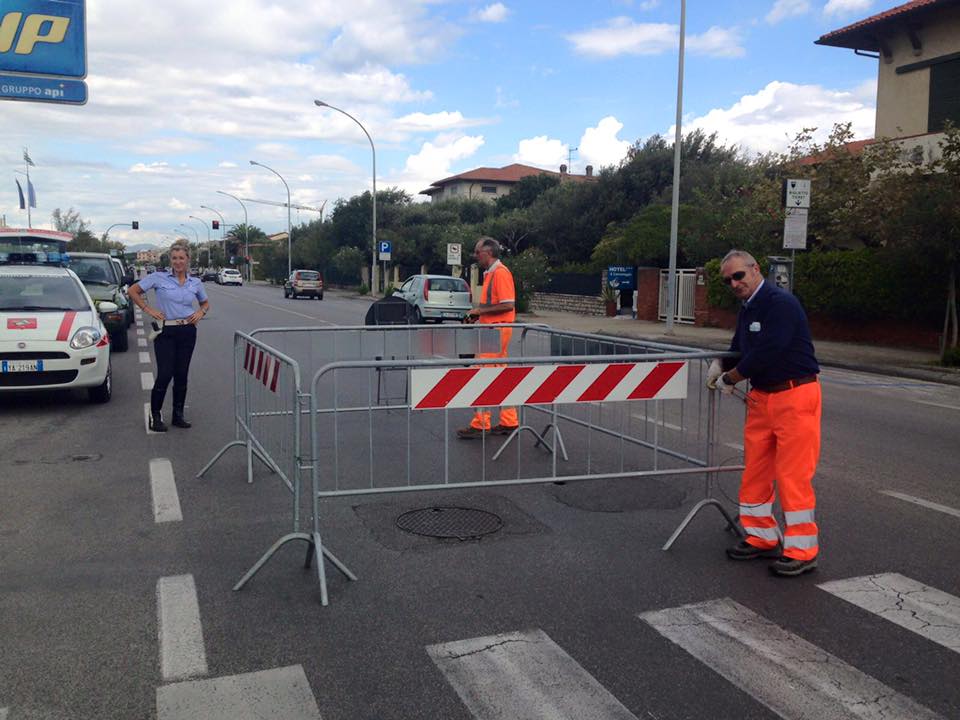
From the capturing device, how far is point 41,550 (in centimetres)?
526

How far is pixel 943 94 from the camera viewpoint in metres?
24.1

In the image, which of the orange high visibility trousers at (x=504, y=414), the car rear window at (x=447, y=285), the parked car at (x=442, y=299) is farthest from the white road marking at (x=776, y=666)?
the car rear window at (x=447, y=285)

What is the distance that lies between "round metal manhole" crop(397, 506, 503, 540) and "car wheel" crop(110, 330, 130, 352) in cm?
1181

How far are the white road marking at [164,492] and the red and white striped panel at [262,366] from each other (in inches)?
40.6

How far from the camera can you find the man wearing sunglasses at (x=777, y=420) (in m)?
4.96

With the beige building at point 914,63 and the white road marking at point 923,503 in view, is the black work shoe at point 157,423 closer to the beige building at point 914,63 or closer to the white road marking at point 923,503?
the white road marking at point 923,503

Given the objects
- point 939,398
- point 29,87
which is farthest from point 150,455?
point 29,87

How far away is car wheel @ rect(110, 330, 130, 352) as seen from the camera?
16109 millimetres

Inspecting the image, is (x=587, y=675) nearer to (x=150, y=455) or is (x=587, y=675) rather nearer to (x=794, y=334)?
(x=794, y=334)

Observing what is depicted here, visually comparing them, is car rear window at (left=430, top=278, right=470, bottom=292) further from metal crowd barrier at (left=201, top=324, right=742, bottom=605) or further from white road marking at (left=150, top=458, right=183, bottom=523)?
white road marking at (left=150, top=458, right=183, bottom=523)

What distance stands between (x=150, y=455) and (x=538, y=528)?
154 inches

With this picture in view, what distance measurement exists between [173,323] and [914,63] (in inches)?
923

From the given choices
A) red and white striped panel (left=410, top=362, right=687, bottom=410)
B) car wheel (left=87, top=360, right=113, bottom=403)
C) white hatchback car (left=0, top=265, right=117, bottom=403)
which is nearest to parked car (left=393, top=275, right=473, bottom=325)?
white hatchback car (left=0, top=265, right=117, bottom=403)

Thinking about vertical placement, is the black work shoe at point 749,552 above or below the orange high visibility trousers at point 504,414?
below
